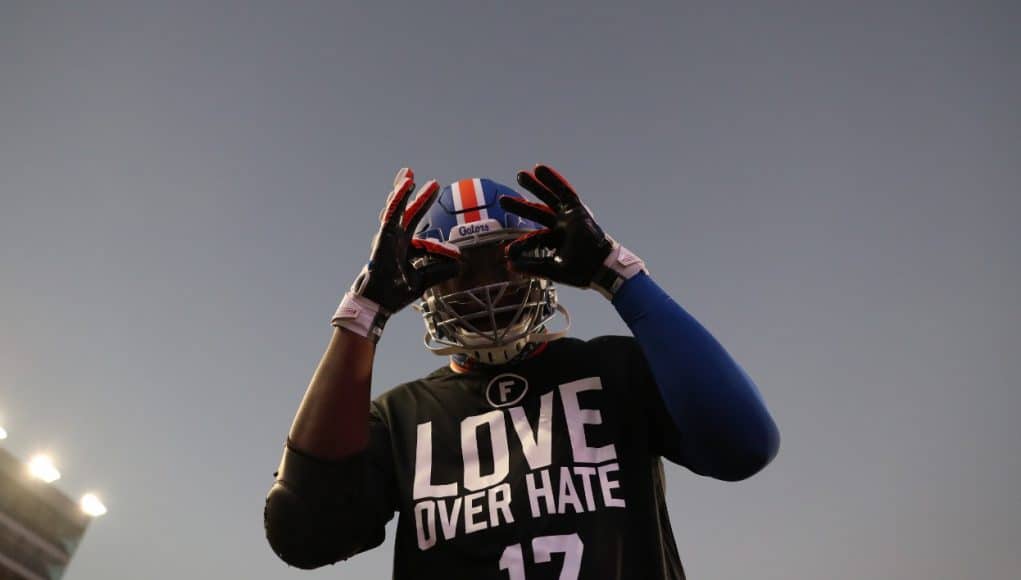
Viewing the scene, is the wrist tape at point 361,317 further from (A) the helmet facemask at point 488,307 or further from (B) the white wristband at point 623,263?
(B) the white wristband at point 623,263

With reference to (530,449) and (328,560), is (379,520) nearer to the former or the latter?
(328,560)

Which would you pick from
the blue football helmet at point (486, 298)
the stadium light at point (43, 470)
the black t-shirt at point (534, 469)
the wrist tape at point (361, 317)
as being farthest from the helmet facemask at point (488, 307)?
the stadium light at point (43, 470)

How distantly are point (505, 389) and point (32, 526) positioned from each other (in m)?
28.2

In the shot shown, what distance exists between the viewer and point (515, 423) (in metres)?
2.23

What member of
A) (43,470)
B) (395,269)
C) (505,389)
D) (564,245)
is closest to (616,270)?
(564,245)

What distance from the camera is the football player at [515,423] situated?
1886 mm

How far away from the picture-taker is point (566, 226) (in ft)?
7.06

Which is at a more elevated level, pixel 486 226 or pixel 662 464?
pixel 486 226

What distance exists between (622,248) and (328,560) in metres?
1.58

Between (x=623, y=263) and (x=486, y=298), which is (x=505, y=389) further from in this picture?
(x=623, y=263)

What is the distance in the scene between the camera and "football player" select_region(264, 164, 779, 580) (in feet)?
6.19

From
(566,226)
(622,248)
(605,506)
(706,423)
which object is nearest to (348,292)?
(566,226)

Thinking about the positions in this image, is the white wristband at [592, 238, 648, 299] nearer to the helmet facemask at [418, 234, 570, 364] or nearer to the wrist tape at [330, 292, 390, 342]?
the helmet facemask at [418, 234, 570, 364]

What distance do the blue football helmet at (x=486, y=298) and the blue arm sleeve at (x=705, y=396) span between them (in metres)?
0.51
